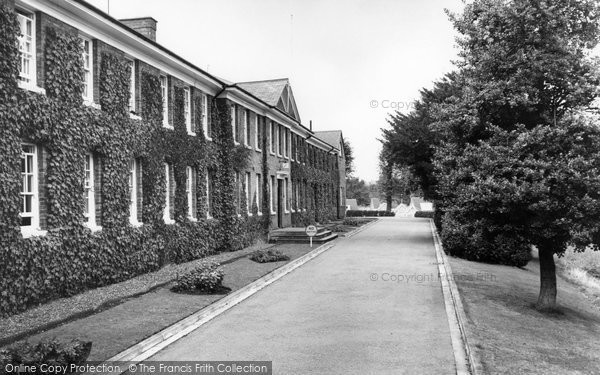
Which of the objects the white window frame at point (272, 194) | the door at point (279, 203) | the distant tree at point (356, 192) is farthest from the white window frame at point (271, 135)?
the distant tree at point (356, 192)

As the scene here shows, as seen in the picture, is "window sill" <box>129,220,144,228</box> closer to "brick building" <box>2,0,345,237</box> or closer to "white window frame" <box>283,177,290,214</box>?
"brick building" <box>2,0,345,237</box>

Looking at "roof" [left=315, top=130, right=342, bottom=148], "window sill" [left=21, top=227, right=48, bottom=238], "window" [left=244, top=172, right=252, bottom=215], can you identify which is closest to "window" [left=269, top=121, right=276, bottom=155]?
"window" [left=244, top=172, right=252, bottom=215]

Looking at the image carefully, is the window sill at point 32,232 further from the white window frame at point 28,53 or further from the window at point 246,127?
the window at point 246,127

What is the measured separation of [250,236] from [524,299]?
13.2m

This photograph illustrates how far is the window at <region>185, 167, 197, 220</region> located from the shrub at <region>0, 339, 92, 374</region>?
1244cm

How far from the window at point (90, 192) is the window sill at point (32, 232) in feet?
6.28

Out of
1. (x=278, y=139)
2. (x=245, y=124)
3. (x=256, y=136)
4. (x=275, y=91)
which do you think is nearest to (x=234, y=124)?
(x=245, y=124)

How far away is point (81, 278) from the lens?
12266 millimetres

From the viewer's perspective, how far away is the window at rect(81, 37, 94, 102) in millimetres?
13289

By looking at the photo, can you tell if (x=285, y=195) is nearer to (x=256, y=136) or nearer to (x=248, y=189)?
(x=256, y=136)

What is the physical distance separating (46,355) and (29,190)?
591 cm

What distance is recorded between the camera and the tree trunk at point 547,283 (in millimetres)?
13383

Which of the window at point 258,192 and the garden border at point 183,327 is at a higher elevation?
the window at point 258,192

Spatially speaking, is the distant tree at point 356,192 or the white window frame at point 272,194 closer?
the white window frame at point 272,194
